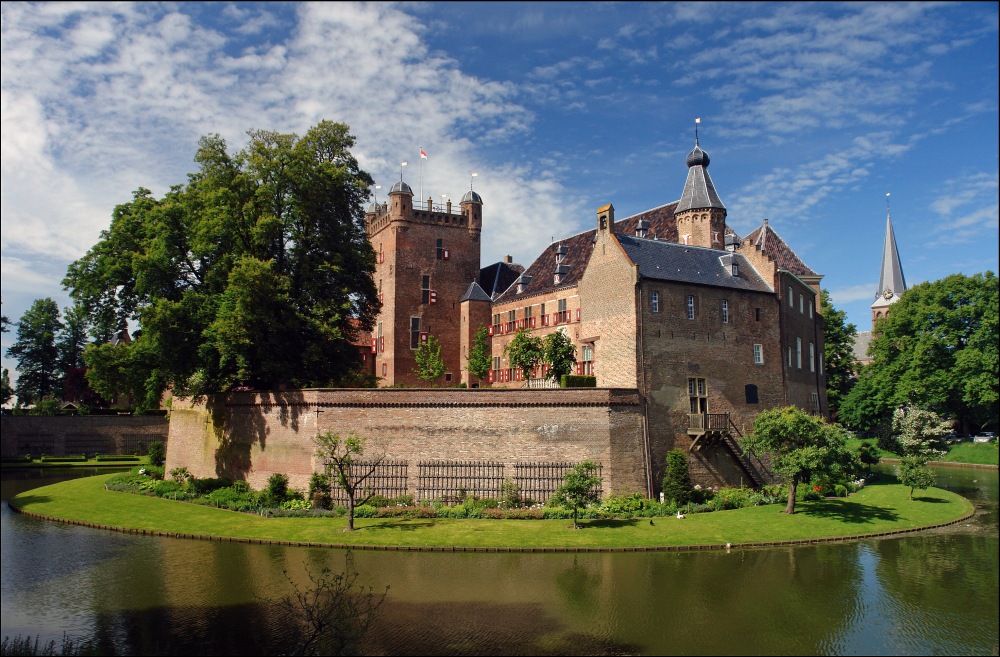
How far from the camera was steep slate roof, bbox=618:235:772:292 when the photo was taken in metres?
35.8

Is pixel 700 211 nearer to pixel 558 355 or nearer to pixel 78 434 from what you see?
pixel 558 355

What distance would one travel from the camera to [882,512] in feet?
103

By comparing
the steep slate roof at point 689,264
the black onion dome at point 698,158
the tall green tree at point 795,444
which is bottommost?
the tall green tree at point 795,444

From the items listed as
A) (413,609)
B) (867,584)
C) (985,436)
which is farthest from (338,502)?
(985,436)

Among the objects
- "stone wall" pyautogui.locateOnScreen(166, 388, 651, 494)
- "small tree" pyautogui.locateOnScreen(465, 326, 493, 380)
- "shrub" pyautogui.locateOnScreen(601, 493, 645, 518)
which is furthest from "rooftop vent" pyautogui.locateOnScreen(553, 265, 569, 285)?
"shrub" pyautogui.locateOnScreen(601, 493, 645, 518)

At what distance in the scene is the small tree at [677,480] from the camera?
31.6m

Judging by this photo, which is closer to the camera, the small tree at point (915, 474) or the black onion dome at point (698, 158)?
the small tree at point (915, 474)

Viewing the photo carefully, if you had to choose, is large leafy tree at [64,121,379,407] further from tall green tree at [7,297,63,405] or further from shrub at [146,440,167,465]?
tall green tree at [7,297,63,405]

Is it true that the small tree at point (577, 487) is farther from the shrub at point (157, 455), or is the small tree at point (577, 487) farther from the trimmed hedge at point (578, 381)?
the shrub at point (157, 455)

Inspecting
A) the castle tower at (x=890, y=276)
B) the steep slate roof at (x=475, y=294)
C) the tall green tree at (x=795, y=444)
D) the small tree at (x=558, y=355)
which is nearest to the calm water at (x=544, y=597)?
the tall green tree at (x=795, y=444)

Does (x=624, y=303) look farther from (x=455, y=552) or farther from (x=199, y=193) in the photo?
(x=199, y=193)

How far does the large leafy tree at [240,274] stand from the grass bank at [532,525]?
20.0ft

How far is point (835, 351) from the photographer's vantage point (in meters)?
58.3

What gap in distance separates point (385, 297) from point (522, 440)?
24.6 m
